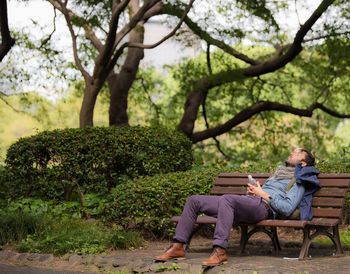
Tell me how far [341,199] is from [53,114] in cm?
2798

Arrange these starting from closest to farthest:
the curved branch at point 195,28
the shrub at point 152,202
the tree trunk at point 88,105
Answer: the shrub at point 152,202 < the tree trunk at point 88,105 < the curved branch at point 195,28

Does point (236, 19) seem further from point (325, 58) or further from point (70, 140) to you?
point (70, 140)

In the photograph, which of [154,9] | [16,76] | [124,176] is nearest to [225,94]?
[154,9]

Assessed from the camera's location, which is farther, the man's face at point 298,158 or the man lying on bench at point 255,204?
the man's face at point 298,158

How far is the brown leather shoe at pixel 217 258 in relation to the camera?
23.6ft

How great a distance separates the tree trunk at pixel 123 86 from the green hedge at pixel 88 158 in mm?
5995

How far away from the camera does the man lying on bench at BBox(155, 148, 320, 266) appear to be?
750 centimetres

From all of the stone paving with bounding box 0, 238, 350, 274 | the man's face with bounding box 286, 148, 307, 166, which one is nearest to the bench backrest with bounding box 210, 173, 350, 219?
the man's face with bounding box 286, 148, 307, 166

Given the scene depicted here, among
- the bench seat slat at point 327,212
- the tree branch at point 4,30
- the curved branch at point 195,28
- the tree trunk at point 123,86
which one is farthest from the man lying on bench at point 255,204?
the tree trunk at point 123,86

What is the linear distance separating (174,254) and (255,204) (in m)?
1.04

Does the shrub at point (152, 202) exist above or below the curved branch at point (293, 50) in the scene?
below

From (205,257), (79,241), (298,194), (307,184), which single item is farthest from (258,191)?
(79,241)

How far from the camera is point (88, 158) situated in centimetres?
1166

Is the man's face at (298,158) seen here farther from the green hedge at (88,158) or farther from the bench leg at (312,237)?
the green hedge at (88,158)
